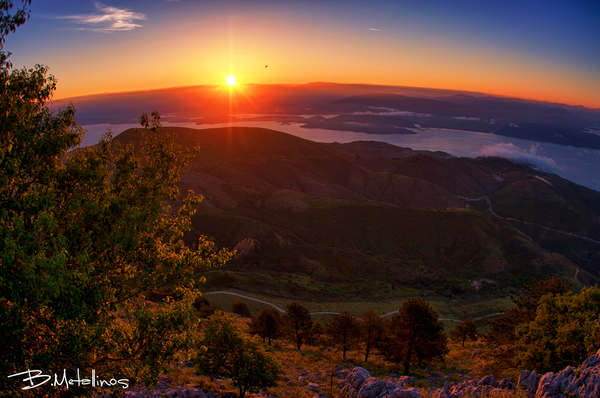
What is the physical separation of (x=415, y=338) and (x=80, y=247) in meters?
28.9

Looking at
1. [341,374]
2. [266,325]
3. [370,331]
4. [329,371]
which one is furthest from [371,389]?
[266,325]

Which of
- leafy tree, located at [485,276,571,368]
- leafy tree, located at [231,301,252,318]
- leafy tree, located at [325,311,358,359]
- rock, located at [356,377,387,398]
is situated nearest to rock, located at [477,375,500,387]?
rock, located at [356,377,387,398]

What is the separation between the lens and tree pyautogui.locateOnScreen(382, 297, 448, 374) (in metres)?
28.5

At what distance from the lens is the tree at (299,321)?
3844 cm

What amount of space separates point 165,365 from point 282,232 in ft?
314

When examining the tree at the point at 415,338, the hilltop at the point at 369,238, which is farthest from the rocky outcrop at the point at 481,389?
the hilltop at the point at 369,238

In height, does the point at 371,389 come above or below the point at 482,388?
below

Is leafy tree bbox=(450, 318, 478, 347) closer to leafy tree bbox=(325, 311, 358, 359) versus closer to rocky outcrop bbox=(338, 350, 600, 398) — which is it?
leafy tree bbox=(325, 311, 358, 359)

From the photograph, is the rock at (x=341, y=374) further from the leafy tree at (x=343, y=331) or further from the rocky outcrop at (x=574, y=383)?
the rocky outcrop at (x=574, y=383)

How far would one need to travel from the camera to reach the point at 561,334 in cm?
1972

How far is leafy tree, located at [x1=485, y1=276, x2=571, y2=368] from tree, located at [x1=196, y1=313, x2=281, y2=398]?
62.3 feet

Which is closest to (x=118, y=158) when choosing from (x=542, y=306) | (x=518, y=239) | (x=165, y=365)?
(x=165, y=365)

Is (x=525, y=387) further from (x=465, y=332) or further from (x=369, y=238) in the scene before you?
(x=369, y=238)
